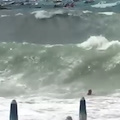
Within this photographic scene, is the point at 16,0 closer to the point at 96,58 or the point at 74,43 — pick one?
the point at 74,43

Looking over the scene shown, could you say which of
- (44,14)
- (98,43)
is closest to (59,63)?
(98,43)

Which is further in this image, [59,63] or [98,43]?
[98,43]

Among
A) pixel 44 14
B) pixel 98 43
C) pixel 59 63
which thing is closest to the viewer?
pixel 59 63

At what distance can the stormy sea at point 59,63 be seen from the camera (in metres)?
12.2

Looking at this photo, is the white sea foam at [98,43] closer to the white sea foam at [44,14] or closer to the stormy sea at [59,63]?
the stormy sea at [59,63]

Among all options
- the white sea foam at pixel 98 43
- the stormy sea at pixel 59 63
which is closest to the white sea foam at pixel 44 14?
the stormy sea at pixel 59 63

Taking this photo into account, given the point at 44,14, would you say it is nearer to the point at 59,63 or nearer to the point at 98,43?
the point at 98,43

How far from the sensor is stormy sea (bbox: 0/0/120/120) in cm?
1221

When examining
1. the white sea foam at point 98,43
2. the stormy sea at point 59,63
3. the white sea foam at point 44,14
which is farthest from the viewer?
the white sea foam at point 44,14

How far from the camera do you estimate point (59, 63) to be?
19.0m

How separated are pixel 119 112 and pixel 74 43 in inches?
444

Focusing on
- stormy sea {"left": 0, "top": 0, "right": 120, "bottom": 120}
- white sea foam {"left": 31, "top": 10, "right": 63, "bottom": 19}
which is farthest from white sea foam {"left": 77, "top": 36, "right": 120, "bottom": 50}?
white sea foam {"left": 31, "top": 10, "right": 63, "bottom": 19}

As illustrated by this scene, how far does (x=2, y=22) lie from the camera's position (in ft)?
89.8

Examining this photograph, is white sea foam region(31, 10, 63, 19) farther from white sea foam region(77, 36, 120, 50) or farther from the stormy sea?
white sea foam region(77, 36, 120, 50)
